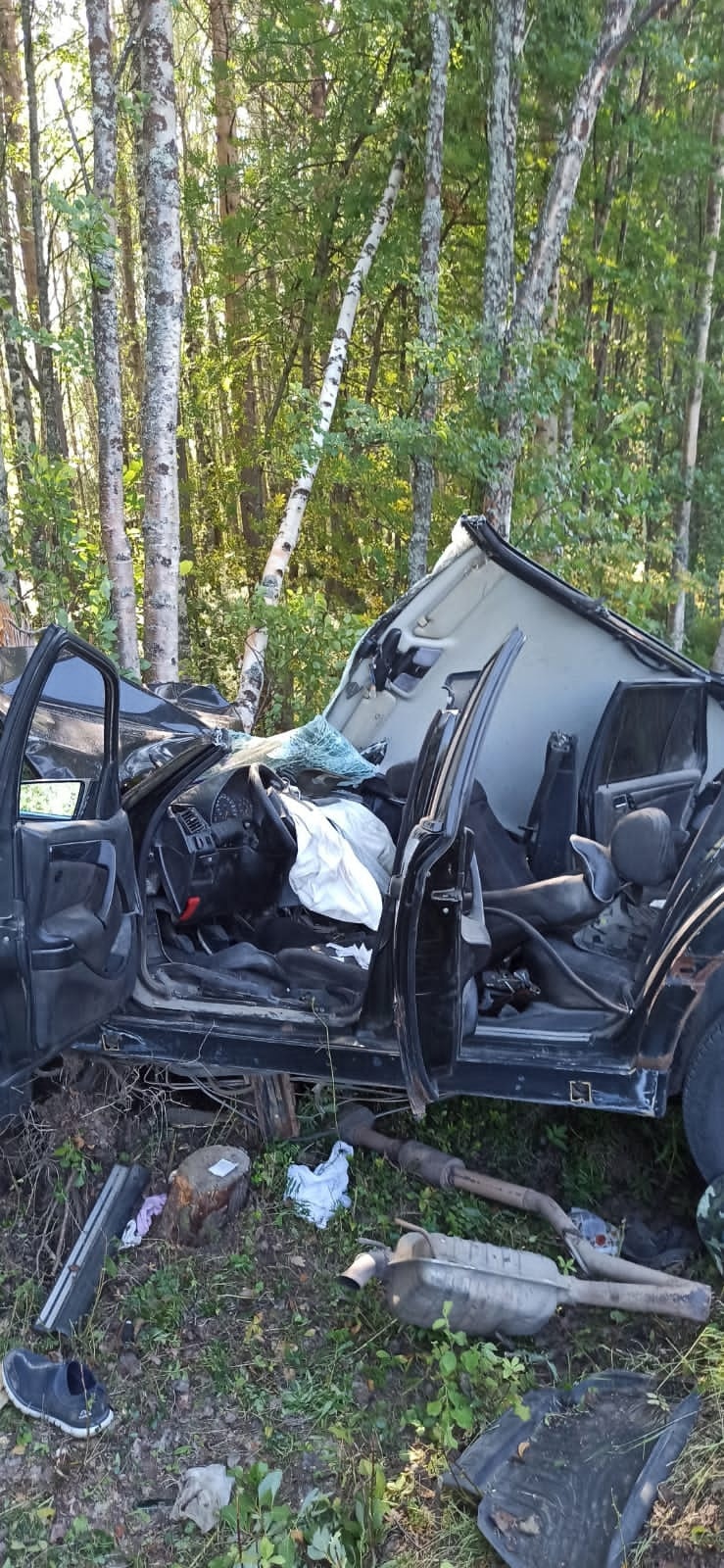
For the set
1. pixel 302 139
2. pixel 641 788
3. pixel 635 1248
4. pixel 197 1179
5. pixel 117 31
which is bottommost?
pixel 635 1248

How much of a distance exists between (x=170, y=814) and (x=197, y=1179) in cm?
129

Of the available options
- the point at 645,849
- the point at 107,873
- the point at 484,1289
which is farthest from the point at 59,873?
the point at 645,849

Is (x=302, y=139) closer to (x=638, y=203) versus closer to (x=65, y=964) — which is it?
(x=638, y=203)

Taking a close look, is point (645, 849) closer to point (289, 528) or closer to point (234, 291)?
point (289, 528)

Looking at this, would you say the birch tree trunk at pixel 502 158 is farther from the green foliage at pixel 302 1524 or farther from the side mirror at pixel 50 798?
the green foliage at pixel 302 1524

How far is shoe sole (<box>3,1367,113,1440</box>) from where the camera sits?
255 cm

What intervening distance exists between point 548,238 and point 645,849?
6976mm

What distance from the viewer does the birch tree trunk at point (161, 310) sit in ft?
18.7

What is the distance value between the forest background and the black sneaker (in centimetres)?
403

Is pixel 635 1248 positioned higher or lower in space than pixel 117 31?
lower

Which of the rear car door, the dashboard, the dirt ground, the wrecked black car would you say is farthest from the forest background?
the dirt ground

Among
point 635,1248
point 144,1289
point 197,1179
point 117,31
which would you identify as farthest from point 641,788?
point 117,31

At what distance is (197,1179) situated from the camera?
10.2 feet

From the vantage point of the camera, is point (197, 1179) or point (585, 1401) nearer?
point (585, 1401)
